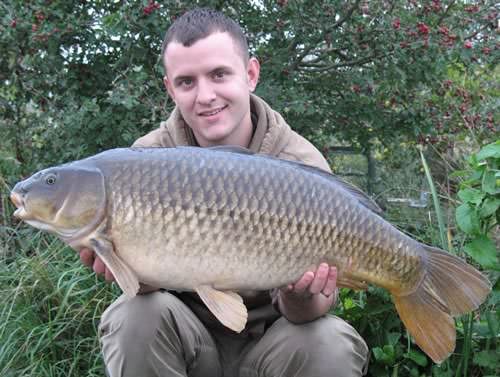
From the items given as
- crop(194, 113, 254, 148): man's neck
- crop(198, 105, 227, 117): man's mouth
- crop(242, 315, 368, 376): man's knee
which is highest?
crop(198, 105, 227, 117): man's mouth

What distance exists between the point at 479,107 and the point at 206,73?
1.93 meters

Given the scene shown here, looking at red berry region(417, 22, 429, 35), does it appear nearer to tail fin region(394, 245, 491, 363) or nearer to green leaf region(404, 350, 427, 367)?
green leaf region(404, 350, 427, 367)

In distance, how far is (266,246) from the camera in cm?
146

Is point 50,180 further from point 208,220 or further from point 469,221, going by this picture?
point 469,221

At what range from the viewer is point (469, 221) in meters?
1.81

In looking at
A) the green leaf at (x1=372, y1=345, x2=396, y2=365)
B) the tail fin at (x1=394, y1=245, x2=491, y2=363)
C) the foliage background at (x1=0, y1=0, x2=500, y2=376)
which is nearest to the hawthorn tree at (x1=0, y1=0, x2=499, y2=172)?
the foliage background at (x1=0, y1=0, x2=500, y2=376)

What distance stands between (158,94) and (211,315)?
4.29ft

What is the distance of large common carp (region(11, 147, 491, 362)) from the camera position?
1.42 m

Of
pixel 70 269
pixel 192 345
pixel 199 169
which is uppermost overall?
pixel 199 169

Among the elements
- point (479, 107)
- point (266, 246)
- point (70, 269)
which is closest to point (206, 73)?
point (266, 246)

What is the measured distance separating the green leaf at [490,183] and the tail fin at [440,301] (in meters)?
0.26

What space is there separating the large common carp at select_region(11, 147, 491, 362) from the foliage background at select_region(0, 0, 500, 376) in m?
0.74

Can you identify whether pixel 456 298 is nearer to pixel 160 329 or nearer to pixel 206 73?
pixel 160 329

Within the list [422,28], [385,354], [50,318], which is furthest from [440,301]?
[422,28]
